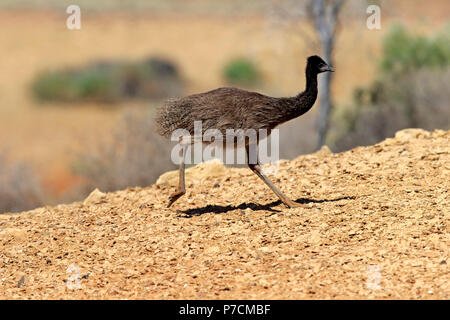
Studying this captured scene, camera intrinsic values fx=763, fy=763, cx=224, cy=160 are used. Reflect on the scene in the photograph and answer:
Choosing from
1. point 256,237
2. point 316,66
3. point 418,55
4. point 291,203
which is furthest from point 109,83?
point 256,237

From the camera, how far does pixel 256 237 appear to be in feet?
20.4

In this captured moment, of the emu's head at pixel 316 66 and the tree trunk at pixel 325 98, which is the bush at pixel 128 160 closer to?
the tree trunk at pixel 325 98

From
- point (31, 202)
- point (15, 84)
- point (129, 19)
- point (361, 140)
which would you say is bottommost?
point (31, 202)

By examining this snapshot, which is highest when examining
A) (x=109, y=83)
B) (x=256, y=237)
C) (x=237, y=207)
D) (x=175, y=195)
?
(x=109, y=83)

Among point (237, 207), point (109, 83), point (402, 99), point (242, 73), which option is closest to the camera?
point (237, 207)

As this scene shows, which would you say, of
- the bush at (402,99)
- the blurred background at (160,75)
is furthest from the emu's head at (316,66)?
the bush at (402,99)

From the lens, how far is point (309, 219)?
6543mm

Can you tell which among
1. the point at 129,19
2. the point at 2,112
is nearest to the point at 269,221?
the point at 2,112

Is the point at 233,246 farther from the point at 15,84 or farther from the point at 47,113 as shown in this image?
the point at 15,84

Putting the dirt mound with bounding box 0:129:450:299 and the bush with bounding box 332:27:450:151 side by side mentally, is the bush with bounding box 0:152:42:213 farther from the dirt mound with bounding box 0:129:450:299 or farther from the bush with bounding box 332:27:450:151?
the dirt mound with bounding box 0:129:450:299

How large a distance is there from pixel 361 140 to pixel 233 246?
942 cm

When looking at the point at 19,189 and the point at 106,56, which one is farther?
the point at 106,56

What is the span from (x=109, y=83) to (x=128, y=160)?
24130 mm

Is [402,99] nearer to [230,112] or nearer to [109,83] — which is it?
[230,112]
